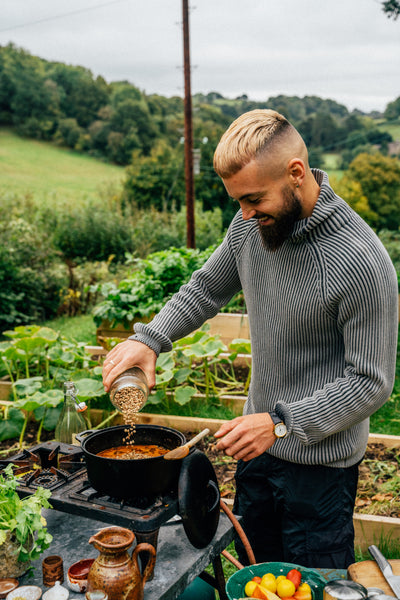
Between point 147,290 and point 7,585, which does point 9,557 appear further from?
point 147,290

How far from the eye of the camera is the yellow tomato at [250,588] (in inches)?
64.5

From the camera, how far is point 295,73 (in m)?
35.0

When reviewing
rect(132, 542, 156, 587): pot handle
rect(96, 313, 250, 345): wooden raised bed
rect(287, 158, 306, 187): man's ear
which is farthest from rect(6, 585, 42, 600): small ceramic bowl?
rect(96, 313, 250, 345): wooden raised bed

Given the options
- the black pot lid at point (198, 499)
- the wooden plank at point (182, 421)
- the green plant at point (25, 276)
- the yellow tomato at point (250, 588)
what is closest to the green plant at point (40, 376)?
the wooden plank at point (182, 421)

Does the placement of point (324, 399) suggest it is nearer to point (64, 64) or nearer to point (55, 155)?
point (55, 155)

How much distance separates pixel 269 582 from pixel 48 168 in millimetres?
36908

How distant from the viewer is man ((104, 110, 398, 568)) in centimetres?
174

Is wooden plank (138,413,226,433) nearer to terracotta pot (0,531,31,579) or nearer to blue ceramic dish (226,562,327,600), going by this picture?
blue ceramic dish (226,562,327,600)

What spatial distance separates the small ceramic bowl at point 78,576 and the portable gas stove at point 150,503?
138 mm

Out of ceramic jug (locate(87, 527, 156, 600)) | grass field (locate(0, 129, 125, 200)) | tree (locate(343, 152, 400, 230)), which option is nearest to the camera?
ceramic jug (locate(87, 527, 156, 600))

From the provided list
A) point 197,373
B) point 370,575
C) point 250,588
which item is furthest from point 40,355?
point 370,575

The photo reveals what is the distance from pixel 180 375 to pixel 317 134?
34.0 metres

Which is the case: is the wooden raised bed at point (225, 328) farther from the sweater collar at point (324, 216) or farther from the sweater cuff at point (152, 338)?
the sweater collar at point (324, 216)

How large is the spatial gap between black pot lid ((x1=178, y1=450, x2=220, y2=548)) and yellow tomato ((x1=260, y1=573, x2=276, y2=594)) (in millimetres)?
200
